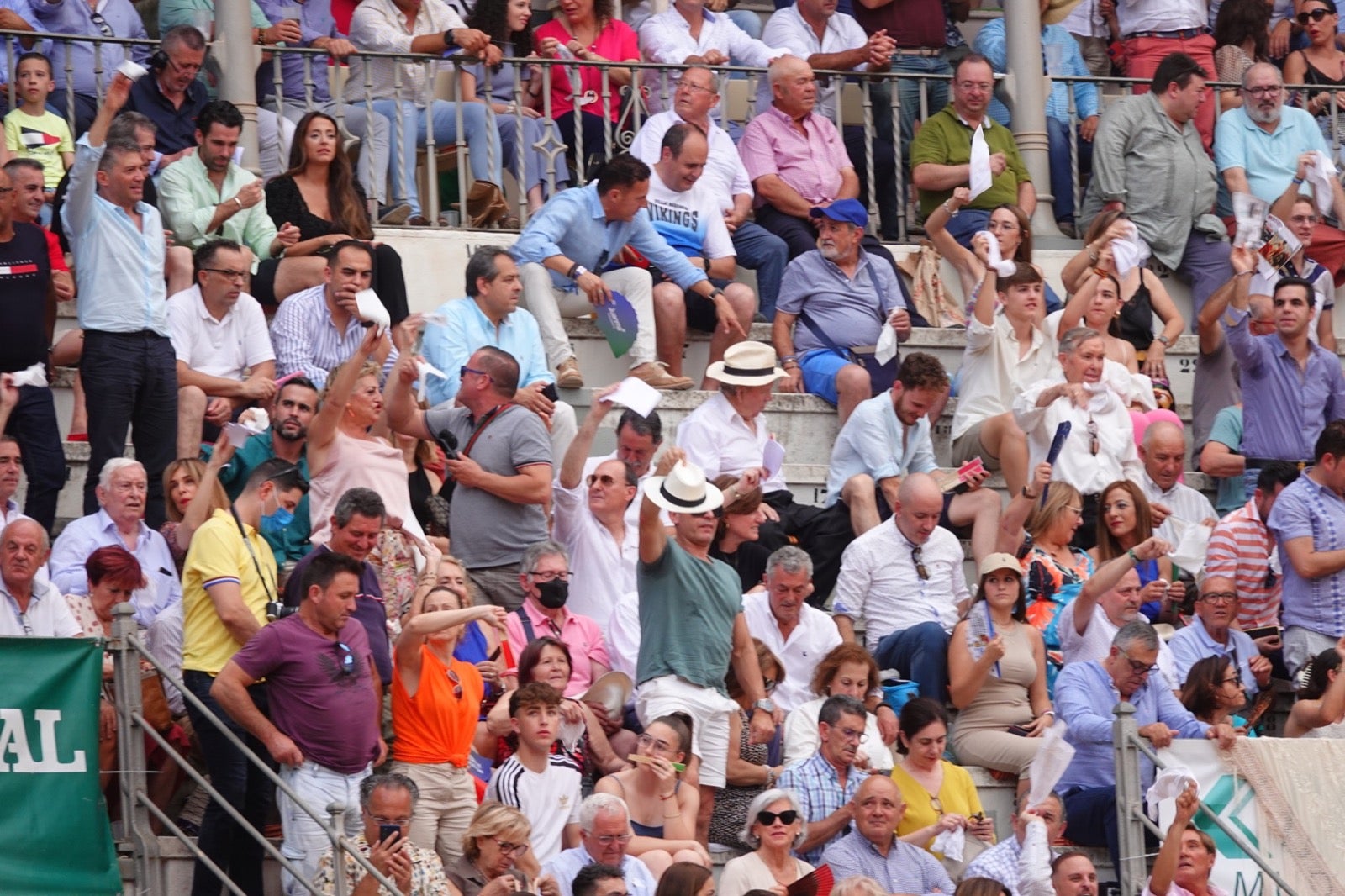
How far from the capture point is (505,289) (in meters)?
12.9

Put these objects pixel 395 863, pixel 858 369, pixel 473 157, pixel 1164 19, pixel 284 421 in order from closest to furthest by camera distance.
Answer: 1. pixel 395 863
2. pixel 284 421
3. pixel 858 369
4. pixel 473 157
5. pixel 1164 19

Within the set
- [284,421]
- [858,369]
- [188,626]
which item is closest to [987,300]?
[858,369]

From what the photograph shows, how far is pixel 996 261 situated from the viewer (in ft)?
46.0

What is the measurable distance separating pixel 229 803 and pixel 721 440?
3.48 m

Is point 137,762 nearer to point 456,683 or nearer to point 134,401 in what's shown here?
point 456,683

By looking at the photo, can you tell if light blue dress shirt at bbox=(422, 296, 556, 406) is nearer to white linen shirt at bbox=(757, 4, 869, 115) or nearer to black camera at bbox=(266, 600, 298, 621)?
black camera at bbox=(266, 600, 298, 621)

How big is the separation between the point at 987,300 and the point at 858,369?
781 millimetres

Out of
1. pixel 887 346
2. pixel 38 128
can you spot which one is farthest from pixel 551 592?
pixel 38 128

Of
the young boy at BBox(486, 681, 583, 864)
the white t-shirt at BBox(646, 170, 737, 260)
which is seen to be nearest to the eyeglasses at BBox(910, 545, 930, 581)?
the young boy at BBox(486, 681, 583, 864)

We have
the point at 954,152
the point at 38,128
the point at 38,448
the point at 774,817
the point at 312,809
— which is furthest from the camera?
the point at 954,152

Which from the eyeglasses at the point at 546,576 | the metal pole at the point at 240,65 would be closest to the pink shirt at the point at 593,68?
the metal pole at the point at 240,65

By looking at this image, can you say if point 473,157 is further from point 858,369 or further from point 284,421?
point 284,421

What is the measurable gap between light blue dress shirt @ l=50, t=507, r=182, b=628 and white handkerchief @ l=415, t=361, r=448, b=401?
4.88 feet

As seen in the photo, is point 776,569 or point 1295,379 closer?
point 776,569
